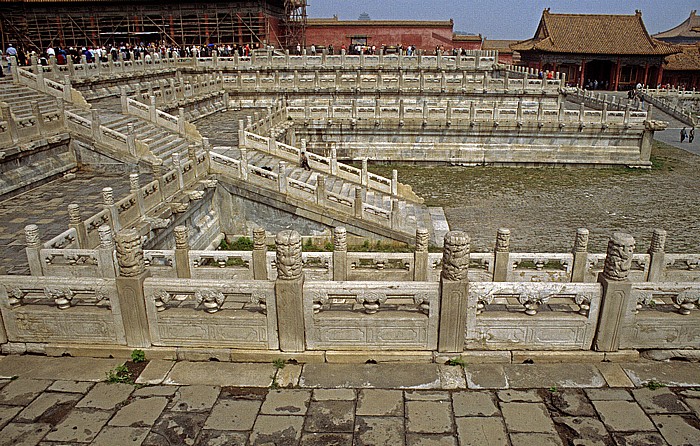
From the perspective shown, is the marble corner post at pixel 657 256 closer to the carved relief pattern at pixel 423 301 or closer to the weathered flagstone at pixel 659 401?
the weathered flagstone at pixel 659 401

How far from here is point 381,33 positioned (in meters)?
43.3

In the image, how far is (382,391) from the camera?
17.8 ft

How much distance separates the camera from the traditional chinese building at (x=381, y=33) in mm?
43156

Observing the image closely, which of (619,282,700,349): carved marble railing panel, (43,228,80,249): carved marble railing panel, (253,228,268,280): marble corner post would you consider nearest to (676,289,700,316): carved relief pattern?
(619,282,700,349): carved marble railing panel

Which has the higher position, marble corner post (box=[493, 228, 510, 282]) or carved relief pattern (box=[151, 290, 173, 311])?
carved relief pattern (box=[151, 290, 173, 311])

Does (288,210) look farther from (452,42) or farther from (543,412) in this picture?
(452,42)

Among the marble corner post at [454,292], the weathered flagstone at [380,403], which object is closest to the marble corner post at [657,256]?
the marble corner post at [454,292]

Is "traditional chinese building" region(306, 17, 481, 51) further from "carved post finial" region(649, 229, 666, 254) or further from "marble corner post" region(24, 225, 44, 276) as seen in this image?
"marble corner post" region(24, 225, 44, 276)

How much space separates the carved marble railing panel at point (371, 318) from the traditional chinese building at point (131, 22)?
33522 mm

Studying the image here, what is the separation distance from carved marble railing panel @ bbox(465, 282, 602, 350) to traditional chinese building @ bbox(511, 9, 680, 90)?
43.5 meters

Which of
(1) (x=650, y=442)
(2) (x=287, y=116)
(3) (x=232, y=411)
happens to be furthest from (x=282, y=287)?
(2) (x=287, y=116)

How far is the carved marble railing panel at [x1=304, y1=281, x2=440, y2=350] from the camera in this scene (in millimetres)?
5711

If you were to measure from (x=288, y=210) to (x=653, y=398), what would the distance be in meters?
10.9

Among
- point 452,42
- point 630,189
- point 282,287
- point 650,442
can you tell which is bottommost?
point 630,189
